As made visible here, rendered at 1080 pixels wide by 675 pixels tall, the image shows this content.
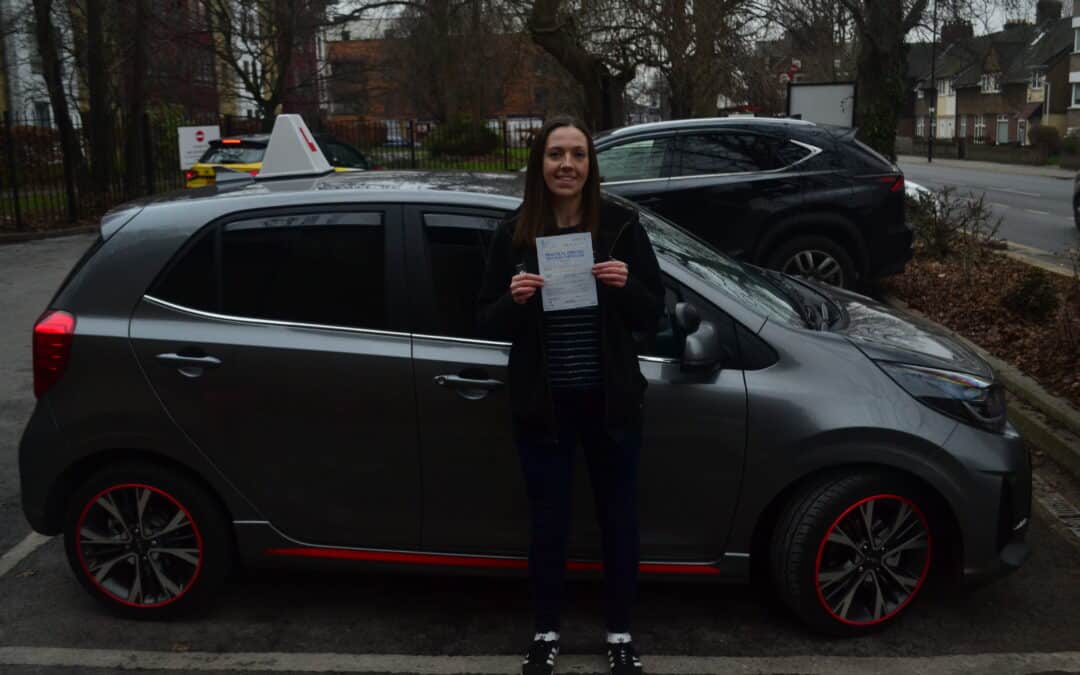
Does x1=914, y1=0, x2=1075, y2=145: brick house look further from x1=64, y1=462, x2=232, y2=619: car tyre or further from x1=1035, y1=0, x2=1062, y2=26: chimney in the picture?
x1=64, y1=462, x2=232, y2=619: car tyre

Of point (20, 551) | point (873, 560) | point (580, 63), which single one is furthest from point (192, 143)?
point (873, 560)

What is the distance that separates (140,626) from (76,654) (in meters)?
0.27

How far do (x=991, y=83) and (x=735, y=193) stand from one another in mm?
76029

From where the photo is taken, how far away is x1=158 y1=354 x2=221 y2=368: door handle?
13.0 feet

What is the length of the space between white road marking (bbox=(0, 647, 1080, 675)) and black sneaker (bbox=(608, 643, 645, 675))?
0.10m

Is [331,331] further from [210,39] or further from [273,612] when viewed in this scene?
[210,39]

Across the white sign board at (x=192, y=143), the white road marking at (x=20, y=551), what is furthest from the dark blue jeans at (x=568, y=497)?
the white sign board at (x=192, y=143)

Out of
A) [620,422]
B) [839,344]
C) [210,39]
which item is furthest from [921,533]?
[210,39]

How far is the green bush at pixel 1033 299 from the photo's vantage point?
8398 millimetres

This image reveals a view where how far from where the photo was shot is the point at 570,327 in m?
3.48

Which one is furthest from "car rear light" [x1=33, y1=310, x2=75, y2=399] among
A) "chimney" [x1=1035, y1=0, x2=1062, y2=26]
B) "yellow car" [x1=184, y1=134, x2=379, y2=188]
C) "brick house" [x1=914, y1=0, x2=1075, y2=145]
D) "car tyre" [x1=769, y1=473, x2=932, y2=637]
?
"chimney" [x1=1035, y1=0, x2=1062, y2=26]

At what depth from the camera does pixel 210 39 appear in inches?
1272

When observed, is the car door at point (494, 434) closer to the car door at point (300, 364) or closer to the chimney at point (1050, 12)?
the car door at point (300, 364)

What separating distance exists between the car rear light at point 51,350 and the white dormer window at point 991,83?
256 feet
